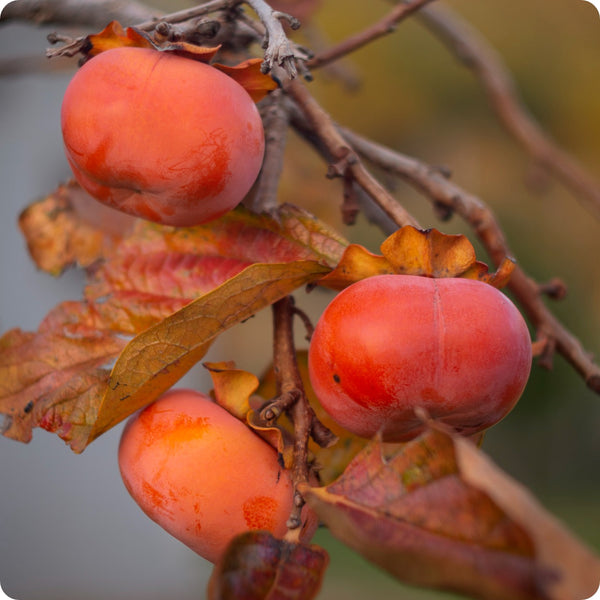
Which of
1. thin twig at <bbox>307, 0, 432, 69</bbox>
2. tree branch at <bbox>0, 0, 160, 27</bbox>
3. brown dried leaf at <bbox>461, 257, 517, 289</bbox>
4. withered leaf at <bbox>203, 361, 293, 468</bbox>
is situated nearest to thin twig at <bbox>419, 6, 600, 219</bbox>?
thin twig at <bbox>307, 0, 432, 69</bbox>

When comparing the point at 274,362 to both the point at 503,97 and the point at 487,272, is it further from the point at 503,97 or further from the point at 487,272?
the point at 503,97

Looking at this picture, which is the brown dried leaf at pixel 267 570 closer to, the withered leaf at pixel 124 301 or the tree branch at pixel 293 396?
the tree branch at pixel 293 396

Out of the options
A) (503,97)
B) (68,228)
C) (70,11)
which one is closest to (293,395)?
(68,228)

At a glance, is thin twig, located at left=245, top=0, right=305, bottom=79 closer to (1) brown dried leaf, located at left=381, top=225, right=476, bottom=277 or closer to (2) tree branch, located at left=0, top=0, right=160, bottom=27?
(1) brown dried leaf, located at left=381, top=225, right=476, bottom=277

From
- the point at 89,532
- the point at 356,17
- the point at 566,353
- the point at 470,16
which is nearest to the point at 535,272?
the point at 470,16

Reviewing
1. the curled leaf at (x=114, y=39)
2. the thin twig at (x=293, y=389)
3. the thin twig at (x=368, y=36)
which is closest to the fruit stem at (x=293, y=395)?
the thin twig at (x=293, y=389)

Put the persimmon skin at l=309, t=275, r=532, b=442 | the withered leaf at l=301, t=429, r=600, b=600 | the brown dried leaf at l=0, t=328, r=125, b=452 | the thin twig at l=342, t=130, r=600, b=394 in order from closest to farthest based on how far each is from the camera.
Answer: the withered leaf at l=301, t=429, r=600, b=600 → the persimmon skin at l=309, t=275, r=532, b=442 → the brown dried leaf at l=0, t=328, r=125, b=452 → the thin twig at l=342, t=130, r=600, b=394
